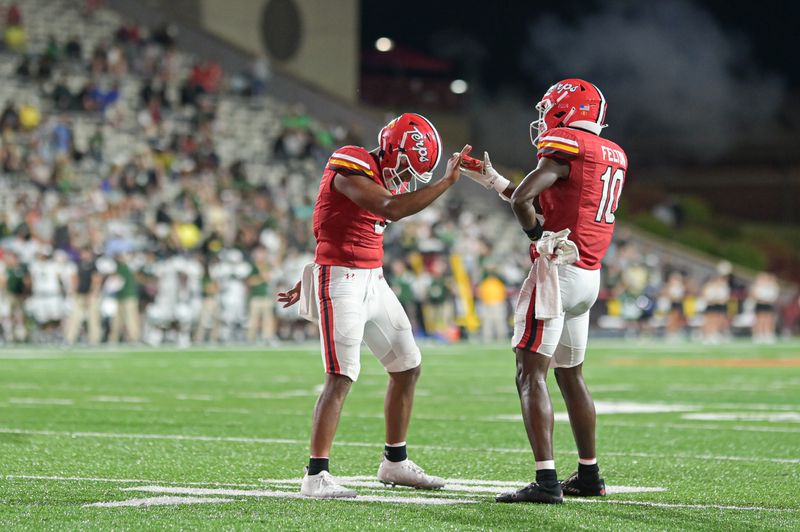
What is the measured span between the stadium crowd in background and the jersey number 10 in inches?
673

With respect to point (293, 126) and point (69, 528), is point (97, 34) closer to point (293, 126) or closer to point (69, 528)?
point (293, 126)

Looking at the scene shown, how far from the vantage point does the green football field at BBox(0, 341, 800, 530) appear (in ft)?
18.0

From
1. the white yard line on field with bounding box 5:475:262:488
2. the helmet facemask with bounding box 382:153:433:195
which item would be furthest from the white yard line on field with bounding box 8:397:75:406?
the helmet facemask with bounding box 382:153:433:195

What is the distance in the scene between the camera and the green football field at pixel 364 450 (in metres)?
5.47

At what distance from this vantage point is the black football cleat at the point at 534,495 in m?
5.85

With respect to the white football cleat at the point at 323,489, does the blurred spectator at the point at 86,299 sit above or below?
above

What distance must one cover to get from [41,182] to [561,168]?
21.0 metres

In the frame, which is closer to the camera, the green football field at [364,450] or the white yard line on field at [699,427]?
the green football field at [364,450]

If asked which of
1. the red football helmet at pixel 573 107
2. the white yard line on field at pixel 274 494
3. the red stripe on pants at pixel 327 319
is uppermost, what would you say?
the red football helmet at pixel 573 107

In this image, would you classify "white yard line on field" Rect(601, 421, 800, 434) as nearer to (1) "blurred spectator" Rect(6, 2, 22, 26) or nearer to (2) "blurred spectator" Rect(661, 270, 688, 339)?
(2) "blurred spectator" Rect(661, 270, 688, 339)

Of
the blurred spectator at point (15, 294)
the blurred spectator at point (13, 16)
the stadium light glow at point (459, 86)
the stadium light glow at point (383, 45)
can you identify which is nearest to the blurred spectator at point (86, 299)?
the blurred spectator at point (15, 294)

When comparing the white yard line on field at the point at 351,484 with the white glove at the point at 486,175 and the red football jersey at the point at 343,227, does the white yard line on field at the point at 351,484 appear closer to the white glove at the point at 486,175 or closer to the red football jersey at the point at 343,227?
the red football jersey at the point at 343,227

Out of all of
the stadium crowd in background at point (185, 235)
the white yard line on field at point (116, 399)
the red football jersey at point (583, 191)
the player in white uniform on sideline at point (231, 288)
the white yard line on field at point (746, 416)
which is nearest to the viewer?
the red football jersey at point (583, 191)

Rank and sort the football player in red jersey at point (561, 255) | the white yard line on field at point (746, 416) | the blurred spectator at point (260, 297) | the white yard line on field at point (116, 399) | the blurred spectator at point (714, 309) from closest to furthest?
the football player in red jersey at point (561, 255), the white yard line on field at point (746, 416), the white yard line on field at point (116, 399), the blurred spectator at point (260, 297), the blurred spectator at point (714, 309)
